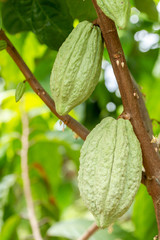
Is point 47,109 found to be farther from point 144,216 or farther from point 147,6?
point 147,6

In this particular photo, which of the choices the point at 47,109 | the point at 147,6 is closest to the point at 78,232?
the point at 47,109

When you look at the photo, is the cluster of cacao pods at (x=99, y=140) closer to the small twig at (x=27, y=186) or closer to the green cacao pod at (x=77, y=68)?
the green cacao pod at (x=77, y=68)

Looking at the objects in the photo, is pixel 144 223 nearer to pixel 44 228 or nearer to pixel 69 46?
pixel 44 228

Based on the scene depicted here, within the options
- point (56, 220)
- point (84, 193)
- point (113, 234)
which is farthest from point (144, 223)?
point (84, 193)

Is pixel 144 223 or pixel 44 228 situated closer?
pixel 144 223

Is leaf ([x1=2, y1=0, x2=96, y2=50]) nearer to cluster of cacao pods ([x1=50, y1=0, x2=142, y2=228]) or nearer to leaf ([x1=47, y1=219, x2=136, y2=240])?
cluster of cacao pods ([x1=50, y1=0, x2=142, y2=228])

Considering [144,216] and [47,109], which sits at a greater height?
[47,109]

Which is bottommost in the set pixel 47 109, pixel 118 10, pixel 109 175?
pixel 47 109
